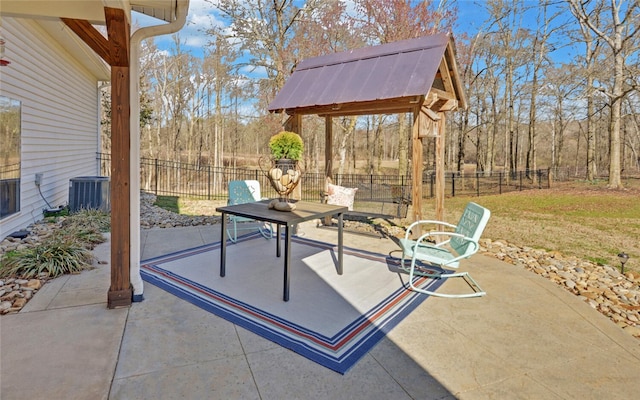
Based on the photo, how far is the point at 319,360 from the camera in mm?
2119

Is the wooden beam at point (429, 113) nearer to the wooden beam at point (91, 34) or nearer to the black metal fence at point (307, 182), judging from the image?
the wooden beam at point (91, 34)

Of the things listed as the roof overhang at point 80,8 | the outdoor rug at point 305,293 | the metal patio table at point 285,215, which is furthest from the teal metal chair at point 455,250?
the roof overhang at point 80,8

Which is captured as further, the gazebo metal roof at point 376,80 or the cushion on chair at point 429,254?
the gazebo metal roof at point 376,80

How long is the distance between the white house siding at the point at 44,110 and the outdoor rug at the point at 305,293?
2.87 metres

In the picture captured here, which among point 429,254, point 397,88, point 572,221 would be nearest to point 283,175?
point 429,254

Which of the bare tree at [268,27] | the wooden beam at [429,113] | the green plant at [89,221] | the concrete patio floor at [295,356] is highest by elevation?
the bare tree at [268,27]

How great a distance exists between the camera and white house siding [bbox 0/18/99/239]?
16.1 ft

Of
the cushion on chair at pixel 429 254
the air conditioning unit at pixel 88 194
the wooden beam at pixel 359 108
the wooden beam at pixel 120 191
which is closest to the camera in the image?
the wooden beam at pixel 120 191

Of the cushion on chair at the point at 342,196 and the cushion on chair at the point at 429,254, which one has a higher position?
the cushion on chair at the point at 342,196

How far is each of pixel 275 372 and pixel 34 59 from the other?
21.0 feet

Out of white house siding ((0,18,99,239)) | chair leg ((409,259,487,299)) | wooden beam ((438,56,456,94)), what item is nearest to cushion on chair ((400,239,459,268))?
chair leg ((409,259,487,299))

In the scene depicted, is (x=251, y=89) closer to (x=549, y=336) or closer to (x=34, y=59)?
(x=34, y=59)

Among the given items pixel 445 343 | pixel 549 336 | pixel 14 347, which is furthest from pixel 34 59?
pixel 549 336

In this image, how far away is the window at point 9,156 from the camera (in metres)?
4.39
